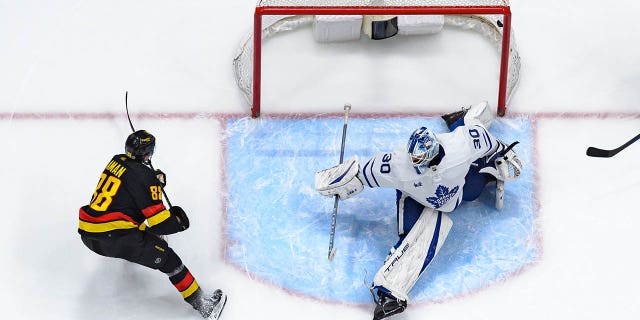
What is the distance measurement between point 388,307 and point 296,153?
102 centimetres

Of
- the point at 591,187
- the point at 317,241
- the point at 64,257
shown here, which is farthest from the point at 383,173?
the point at 64,257

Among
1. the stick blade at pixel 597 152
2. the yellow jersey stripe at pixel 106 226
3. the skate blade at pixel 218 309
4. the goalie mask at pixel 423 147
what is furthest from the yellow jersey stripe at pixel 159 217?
the stick blade at pixel 597 152

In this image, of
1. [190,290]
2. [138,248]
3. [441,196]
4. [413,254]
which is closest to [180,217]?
[138,248]

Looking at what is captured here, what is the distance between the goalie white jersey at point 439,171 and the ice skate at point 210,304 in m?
0.81

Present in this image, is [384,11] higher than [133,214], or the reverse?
[384,11]

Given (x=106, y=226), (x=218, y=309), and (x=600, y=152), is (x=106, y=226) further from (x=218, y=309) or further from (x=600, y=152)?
(x=600, y=152)

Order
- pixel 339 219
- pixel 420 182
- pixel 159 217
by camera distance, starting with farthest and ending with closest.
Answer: pixel 339 219 → pixel 420 182 → pixel 159 217

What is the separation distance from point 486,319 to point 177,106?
184cm

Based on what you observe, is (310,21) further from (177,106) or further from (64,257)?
(64,257)

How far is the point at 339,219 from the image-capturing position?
20.2 ft

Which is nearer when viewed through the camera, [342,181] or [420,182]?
[420,182]

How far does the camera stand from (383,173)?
5809 mm

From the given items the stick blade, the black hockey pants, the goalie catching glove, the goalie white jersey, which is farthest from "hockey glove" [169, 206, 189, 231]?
the stick blade

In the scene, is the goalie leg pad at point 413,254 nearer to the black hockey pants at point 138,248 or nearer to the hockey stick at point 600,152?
the hockey stick at point 600,152
